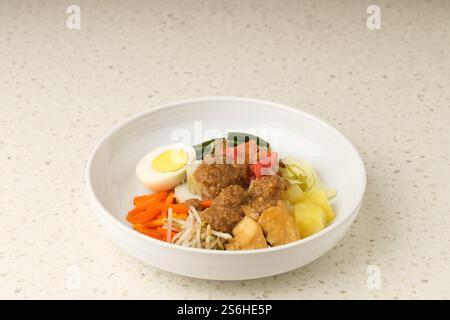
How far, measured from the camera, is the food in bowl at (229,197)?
87.6 inches

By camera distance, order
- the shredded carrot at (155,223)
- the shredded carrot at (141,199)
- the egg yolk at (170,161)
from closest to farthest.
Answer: the shredded carrot at (155,223), the shredded carrot at (141,199), the egg yolk at (170,161)

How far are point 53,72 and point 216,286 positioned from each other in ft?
5.70

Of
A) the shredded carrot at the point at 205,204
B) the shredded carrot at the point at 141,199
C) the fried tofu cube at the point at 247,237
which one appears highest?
the shredded carrot at the point at 141,199

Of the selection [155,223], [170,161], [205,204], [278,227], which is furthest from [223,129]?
[278,227]

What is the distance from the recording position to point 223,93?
3.43 m

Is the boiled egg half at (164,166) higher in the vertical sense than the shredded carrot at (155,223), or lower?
higher

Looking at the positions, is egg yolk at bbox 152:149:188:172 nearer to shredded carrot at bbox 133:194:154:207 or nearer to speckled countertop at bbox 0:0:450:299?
shredded carrot at bbox 133:194:154:207

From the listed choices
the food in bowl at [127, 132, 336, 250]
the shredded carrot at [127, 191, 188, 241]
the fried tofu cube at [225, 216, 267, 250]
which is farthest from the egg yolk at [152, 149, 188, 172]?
the fried tofu cube at [225, 216, 267, 250]

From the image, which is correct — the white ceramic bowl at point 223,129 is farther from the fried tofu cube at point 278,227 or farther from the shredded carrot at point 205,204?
the shredded carrot at point 205,204

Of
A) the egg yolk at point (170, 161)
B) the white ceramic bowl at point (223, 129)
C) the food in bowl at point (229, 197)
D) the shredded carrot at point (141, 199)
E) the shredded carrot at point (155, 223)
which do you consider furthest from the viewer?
the egg yolk at point (170, 161)

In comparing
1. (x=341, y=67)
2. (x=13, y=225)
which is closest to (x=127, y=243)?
(x=13, y=225)

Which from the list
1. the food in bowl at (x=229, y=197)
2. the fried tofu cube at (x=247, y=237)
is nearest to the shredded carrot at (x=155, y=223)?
the food in bowl at (x=229, y=197)

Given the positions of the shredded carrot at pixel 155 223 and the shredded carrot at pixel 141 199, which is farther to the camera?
the shredded carrot at pixel 141 199

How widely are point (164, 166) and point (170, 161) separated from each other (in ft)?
0.13
